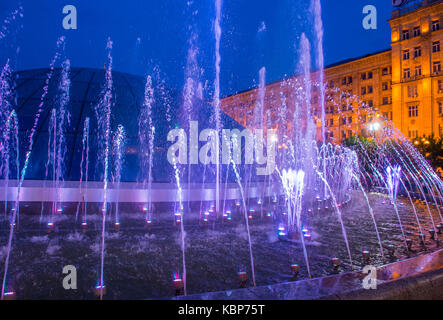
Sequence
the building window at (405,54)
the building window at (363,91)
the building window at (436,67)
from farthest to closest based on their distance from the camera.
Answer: the building window at (363,91)
the building window at (405,54)
the building window at (436,67)

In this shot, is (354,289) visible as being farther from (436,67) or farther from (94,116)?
(436,67)

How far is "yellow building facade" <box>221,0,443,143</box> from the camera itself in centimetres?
3531

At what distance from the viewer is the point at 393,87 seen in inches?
1518

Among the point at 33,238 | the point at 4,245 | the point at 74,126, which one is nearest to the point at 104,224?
the point at 33,238

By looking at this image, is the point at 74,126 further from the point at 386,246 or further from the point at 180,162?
the point at 386,246

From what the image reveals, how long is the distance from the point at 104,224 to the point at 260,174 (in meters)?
10.9

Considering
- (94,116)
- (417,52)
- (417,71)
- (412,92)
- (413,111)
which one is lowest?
(94,116)

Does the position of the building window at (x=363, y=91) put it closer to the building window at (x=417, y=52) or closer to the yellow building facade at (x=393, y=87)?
the yellow building facade at (x=393, y=87)

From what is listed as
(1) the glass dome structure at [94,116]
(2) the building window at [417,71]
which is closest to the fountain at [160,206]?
(1) the glass dome structure at [94,116]

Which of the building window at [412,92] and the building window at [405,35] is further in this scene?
the building window at [405,35]

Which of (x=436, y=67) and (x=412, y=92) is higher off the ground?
(x=436, y=67)

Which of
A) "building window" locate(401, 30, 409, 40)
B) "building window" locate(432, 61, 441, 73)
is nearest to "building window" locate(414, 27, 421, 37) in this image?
"building window" locate(401, 30, 409, 40)

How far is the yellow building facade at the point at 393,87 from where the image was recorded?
3531cm

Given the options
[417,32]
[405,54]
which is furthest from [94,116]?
[417,32]
